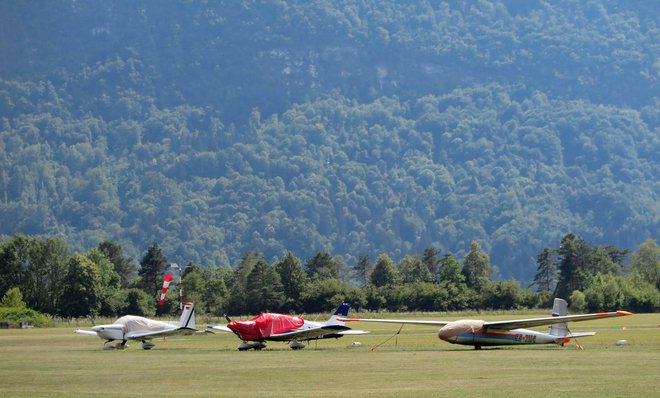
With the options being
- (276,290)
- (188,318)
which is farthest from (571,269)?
(188,318)

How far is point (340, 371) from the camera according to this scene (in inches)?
1409

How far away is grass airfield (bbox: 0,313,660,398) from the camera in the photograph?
29781mm

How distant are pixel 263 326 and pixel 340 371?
14334 mm

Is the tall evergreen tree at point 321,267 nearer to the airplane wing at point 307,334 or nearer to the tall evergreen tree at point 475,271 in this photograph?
the tall evergreen tree at point 475,271

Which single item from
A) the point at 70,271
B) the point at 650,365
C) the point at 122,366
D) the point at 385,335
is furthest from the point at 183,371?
the point at 70,271

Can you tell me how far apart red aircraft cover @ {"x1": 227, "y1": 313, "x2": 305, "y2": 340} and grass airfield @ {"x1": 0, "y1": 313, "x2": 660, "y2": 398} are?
0.86 meters

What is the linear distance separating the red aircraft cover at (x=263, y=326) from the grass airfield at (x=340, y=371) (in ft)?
2.83

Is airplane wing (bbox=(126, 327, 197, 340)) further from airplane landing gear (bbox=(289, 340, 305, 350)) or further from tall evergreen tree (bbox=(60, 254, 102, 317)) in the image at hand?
tall evergreen tree (bbox=(60, 254, 102, 317))

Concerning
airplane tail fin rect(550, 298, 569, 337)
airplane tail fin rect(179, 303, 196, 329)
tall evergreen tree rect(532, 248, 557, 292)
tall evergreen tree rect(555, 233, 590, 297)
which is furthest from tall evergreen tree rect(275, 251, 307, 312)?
airplane tail fin rect(550, 298, 569, 337)

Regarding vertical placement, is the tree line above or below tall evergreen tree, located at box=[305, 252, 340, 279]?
below

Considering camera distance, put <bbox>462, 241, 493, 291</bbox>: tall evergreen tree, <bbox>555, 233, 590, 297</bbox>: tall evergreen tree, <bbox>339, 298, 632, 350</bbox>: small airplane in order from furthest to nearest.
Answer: <bbox>462, 241, 493, 291</bbox>: tall evergreen tree → <bbox>555, 233, 590, 297</bbox>: tall evergreen tree → <bbox>339, 298, 632, 350</bbox>: small airplane

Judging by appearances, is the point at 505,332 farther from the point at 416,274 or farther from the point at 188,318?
the point at 416,274

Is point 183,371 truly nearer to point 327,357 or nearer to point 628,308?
point 327,357

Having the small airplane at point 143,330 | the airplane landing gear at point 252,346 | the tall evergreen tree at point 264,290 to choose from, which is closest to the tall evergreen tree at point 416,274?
the tall evergreen tree at point 264,290
